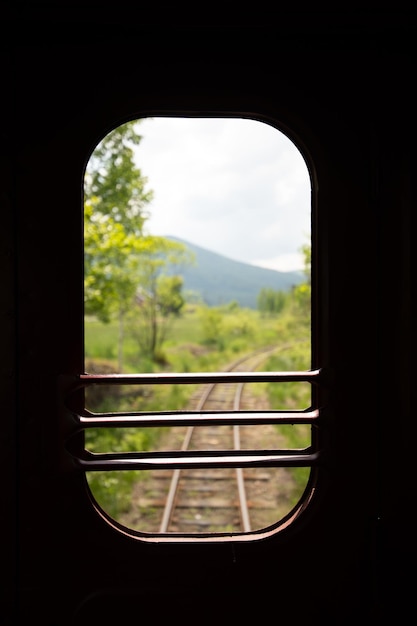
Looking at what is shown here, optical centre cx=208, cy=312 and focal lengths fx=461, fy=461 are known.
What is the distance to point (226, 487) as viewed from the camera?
6.15m

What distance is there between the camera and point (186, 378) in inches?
56.0

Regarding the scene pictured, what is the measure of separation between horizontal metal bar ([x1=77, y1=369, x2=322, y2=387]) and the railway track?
111 inches

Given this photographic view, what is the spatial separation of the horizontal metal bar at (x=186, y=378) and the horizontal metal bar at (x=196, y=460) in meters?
0.23

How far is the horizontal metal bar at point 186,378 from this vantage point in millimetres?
1413

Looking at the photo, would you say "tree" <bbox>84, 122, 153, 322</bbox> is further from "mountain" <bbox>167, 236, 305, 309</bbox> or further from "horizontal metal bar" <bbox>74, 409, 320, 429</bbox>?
"horizontal metal bar" <bbox>74, 409, 320, 429</bbox>

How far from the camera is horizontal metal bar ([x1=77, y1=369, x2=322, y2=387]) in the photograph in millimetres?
1413

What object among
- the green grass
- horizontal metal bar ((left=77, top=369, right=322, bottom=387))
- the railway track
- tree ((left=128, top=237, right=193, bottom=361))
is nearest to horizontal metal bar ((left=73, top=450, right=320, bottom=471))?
horizontal metal bar ((left=77, top=369, right=322, bottom=387))

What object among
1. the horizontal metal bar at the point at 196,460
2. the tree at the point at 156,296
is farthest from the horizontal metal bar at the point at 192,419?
the tree at the point at 156,296

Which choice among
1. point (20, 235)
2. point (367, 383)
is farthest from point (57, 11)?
point (367, 383)

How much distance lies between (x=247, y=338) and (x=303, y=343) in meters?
4.10

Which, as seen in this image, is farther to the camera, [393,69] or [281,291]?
[281,291]

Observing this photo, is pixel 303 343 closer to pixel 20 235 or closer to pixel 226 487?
pixel 226 487

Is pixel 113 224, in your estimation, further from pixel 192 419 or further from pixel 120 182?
pixel 192 419

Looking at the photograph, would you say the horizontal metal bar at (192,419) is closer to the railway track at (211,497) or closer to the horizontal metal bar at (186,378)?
the horizontal metal bar at (186,378)
